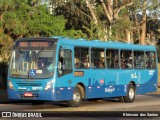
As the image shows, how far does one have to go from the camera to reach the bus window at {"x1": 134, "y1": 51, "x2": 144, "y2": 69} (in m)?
24.7

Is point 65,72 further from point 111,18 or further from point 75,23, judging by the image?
point 75,23

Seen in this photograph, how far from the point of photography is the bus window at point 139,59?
2466cm

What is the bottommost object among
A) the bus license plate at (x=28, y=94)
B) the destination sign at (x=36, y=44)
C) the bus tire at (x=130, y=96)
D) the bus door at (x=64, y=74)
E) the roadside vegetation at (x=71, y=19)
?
the bus tire at (x=130, y=96)

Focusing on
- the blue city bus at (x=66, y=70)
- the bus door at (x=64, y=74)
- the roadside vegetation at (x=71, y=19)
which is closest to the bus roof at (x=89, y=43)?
the blue city bus at (x=66, y=70)

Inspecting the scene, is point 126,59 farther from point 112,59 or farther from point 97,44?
point 97,44

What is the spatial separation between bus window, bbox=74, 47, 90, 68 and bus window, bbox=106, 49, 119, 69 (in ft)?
5.65

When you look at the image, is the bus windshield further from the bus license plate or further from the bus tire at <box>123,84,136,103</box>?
the bus tire at <box>123,84,136,103</box>

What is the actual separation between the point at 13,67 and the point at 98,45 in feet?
13.9

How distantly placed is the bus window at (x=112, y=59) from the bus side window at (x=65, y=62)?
10.2ft

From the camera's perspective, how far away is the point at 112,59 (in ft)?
75.2

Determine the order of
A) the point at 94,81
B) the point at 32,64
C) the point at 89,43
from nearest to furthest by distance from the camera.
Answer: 1. the point at 32,64
2. the point at 89,43
3. the point at 94,81

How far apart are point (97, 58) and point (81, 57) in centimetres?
127

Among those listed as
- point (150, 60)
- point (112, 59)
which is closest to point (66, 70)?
point (112, 59)

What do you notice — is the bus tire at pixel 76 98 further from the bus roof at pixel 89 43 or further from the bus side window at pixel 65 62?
the bus roof at pixel 89 43
